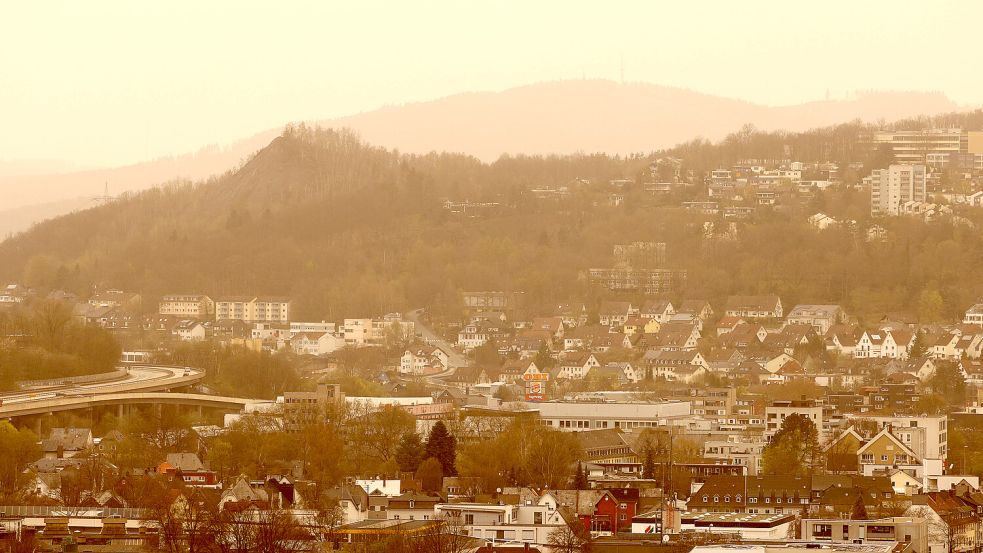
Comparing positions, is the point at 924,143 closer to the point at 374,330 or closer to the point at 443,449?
the point at 374,330

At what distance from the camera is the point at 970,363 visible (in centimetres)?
8744

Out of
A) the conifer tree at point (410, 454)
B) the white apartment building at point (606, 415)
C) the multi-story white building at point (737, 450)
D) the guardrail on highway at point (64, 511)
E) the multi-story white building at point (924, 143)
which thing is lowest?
the white apartment building at point (606, 415)

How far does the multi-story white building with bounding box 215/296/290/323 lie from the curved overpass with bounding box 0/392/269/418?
36.0m

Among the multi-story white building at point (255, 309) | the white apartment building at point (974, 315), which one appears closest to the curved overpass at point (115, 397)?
the multi-story white building at point (255, 309)

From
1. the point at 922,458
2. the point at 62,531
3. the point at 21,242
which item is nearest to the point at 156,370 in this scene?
→ the point at 922,458

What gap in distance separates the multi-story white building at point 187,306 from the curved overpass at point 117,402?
37.9m

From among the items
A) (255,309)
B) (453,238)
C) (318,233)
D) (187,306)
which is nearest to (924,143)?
(453,238)

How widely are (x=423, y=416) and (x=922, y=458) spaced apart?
1613 cm

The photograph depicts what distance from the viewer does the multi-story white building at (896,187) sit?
12381 centimetres

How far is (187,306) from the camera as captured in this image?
121375 mm

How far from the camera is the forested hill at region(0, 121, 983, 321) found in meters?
110

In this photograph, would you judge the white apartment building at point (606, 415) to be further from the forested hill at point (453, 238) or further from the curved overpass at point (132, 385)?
the forested hill at point (453, 238)

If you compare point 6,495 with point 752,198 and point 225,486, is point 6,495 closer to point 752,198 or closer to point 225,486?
point 225,486

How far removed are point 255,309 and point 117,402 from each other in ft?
141
